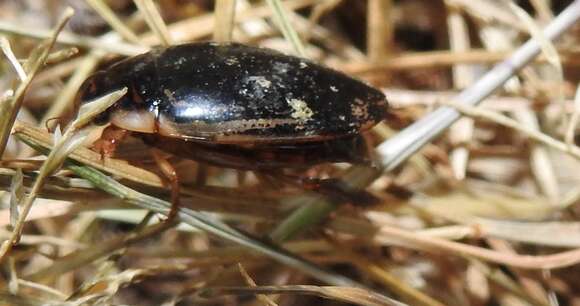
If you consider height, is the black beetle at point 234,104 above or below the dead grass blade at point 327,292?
above

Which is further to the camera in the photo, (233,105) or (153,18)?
(153,18)

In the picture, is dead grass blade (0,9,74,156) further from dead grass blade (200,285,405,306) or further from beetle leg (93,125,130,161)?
dead grass blade (200,285,405,306)

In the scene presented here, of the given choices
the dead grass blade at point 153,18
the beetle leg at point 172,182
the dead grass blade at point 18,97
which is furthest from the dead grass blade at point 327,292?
the dead grass blade at point 153,18

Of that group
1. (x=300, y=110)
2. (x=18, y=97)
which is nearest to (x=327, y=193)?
(x=300, y=110)

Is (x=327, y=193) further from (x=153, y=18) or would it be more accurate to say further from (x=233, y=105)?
(x=153, y=18)

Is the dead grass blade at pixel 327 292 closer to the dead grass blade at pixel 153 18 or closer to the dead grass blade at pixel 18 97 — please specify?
the dead grass blade at pixel 18 97

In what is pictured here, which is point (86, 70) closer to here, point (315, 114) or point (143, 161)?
point (143, 161)
